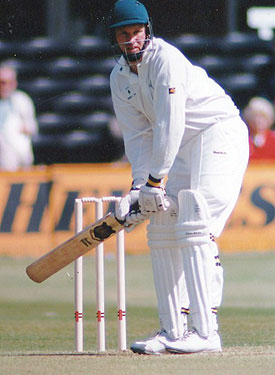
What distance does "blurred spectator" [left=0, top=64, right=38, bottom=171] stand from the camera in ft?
39.0

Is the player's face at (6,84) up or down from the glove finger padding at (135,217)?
up

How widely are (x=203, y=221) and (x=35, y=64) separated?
29.1 ft

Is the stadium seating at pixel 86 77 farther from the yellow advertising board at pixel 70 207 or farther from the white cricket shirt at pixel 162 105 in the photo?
the white cricket shirt at pixel 162 105

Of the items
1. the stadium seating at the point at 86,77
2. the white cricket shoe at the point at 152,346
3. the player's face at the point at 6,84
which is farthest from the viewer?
the stadium seating at the point at 86,77

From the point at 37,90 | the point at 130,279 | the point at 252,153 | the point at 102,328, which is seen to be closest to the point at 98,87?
the point at 37,90

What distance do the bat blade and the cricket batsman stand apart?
0.08 metres

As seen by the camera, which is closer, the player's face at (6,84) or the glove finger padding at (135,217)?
the glove finger padding at (135,217)

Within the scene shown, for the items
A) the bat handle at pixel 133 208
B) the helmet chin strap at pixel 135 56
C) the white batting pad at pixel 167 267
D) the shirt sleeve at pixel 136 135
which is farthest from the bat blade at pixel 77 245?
the helmet chin strap at pixel 135 56

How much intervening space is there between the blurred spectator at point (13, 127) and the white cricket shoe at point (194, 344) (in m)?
6.98

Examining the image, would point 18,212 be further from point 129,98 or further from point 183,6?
point 129,98

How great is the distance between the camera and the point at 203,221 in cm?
499

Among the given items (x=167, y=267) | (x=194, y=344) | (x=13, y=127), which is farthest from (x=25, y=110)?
(x=194, y=344)

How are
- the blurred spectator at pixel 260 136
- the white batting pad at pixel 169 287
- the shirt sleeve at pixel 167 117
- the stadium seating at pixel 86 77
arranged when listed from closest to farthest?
1. the shirt sleeve at pixel 167 117
2. the white batting pad at pixel 169 287
3. the blurred spectator at pixel 260 136
4. the stadium seating at pixel 86 77

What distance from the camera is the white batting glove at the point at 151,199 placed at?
4.93 meters
